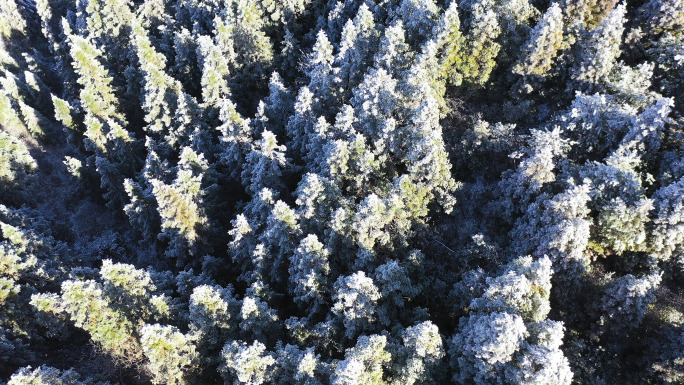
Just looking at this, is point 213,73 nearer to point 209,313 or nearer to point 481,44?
point 209,313

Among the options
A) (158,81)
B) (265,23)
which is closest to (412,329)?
(158,81)

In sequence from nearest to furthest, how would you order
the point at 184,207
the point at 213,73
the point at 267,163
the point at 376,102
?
the point at 376,102
the point at 184,207
the point at 267,163
the point at 213,73

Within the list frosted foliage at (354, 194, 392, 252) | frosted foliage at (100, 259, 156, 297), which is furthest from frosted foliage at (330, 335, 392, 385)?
frosted foliage at (100, 259, 156, 297)

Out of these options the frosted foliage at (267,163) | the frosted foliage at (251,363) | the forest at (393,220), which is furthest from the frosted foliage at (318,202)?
the frosted foliage at (251,363)

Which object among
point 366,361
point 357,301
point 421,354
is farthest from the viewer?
point 357,301

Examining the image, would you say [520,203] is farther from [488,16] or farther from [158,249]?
[158,249]

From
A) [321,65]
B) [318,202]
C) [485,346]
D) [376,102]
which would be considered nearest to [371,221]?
[318,202]
